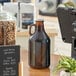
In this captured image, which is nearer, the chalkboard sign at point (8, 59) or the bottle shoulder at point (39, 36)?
the chalkboard sign at point (8, 59)

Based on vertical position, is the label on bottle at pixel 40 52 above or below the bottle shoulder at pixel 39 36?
below

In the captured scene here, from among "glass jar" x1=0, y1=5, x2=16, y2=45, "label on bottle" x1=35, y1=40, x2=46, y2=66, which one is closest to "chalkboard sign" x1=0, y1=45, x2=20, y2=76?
"glass jar" x1=0, y1=5, x2=16, y2=45

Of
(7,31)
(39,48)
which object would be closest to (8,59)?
(7,31)

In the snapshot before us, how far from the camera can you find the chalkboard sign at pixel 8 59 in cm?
107

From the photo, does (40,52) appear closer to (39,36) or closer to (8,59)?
(39,36)

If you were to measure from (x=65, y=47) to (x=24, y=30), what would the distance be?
1.22 meters

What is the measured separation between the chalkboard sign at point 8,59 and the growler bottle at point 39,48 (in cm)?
43

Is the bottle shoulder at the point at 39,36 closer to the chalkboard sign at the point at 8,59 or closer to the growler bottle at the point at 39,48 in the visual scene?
the growler bottle at the point at 39,48

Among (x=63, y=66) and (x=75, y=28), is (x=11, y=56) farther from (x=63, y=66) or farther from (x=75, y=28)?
(x=75, y=28)

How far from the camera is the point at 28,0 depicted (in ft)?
14.7

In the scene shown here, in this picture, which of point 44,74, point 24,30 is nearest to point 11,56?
point 44,74

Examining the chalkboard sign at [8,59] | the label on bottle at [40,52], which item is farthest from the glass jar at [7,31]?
the label on bottle at [40,52]

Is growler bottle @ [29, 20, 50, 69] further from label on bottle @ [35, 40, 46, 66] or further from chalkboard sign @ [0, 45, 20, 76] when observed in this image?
chalkboard sign @ [0, 45, 20, 76]

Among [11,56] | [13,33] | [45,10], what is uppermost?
[45,10]
